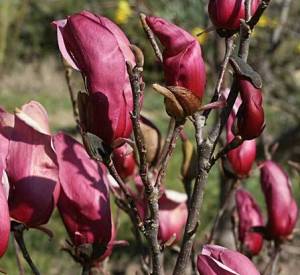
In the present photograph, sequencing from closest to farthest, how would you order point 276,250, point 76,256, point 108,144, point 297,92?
point 108,144
point 76,256
point 276,250
point 297,92

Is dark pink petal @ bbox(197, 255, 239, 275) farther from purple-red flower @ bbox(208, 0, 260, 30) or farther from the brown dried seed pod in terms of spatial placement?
purple-red flower @ bbox(208, 0, 260, 30)

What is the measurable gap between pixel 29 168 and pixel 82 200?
8cm

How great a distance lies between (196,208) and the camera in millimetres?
909

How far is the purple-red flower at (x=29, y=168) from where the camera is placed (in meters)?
0.95

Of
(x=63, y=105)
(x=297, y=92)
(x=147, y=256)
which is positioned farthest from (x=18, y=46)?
(x=147, y=256)

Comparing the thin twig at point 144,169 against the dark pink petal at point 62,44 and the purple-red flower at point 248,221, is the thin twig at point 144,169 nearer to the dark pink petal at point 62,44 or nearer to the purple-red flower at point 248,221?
the dark pink petal at point 62,44

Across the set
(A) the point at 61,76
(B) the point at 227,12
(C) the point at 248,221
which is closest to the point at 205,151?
(B) the point at 227,12

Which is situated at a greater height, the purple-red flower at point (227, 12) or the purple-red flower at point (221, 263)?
the purple-red flower at point (227, 12)

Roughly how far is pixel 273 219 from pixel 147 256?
0.86 ft

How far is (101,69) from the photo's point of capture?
2.91 feet

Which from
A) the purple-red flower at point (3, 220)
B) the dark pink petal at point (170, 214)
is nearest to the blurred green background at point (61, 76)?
the dark pink petal at point (170, 214)

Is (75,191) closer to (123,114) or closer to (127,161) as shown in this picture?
(123,114)

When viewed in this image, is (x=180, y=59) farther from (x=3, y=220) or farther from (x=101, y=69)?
(x=3, y=220)

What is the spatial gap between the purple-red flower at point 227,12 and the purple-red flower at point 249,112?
10 cm
